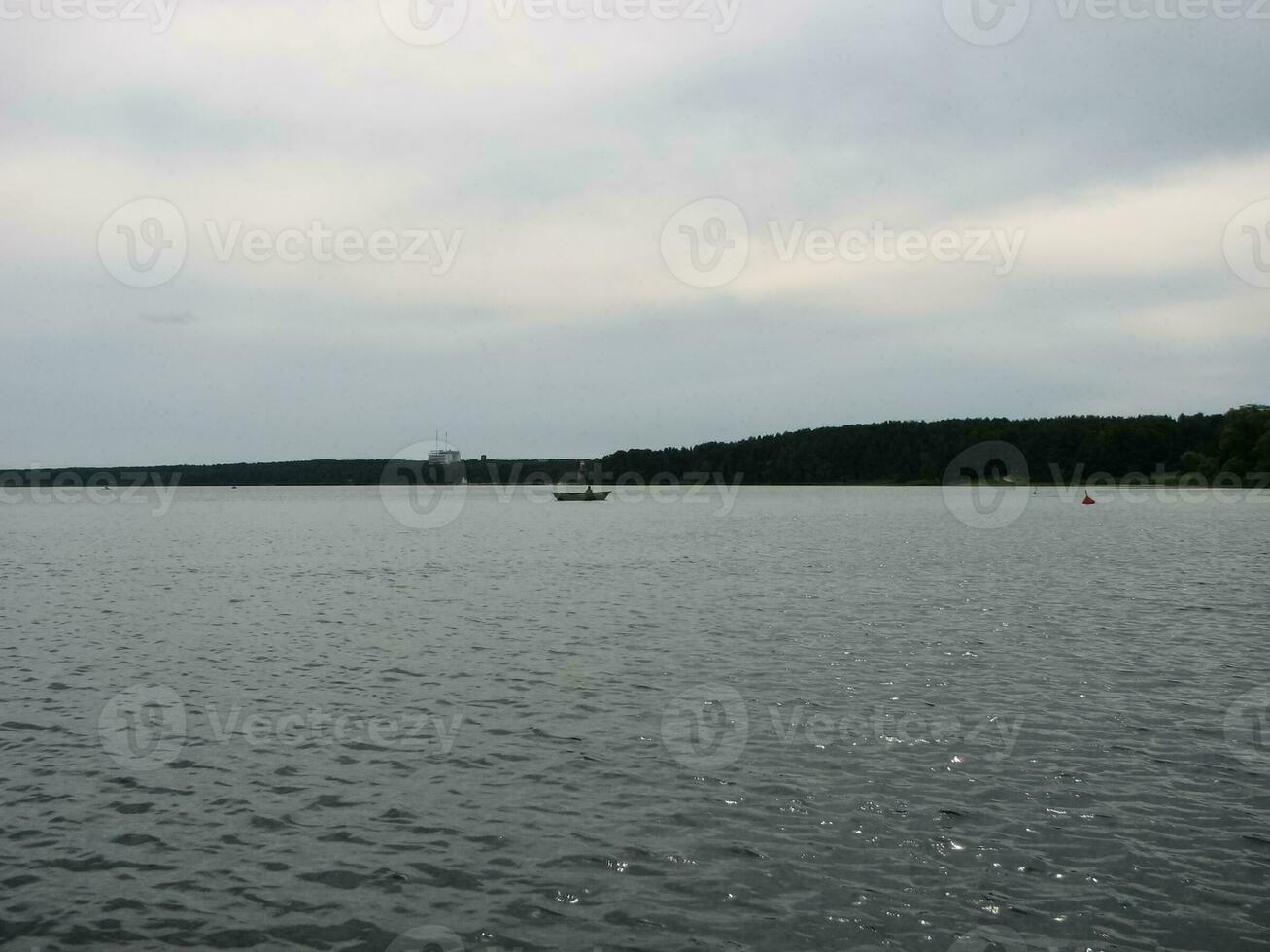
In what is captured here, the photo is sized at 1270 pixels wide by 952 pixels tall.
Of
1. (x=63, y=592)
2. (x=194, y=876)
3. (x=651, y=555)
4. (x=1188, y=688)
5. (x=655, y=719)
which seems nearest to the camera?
(x=194, y=876)

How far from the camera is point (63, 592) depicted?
51344 millimetres


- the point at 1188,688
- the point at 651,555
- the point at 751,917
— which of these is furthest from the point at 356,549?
the point at 751,917

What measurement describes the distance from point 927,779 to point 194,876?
1193 centimetres

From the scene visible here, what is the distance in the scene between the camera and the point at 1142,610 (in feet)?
131

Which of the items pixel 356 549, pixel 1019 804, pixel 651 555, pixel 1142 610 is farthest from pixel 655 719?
pixel 356 549

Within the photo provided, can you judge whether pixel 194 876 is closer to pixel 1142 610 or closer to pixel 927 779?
pixel 927 779

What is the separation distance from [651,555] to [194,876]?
62.3 meters

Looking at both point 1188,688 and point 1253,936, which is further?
point 1188,688

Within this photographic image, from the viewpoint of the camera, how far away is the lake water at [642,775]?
12.5m

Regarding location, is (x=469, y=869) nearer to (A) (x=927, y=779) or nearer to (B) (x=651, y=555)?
(A) (x=927, y=779)

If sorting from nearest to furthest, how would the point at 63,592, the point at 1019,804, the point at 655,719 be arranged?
1. the point at 1019,804
2. the point at 655,719
3. the point at 63,592

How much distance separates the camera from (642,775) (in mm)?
18203

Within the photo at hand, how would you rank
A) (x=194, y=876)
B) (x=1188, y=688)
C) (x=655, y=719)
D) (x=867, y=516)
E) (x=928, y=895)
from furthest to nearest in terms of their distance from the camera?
(x=867, y=516)
(x=1188, y=688)
(x=655, y=719)
(x=194, y=876)
(x=928, y=895)

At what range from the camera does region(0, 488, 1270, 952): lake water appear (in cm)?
1247
